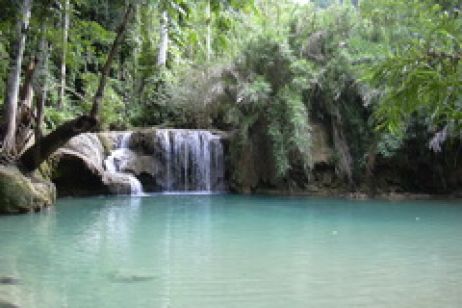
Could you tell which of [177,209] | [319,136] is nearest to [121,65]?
[319,136]

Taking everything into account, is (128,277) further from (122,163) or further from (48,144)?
(122,163)

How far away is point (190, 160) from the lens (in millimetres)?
18406

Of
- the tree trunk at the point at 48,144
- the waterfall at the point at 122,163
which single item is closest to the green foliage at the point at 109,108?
the waterfall at the point at 122,163

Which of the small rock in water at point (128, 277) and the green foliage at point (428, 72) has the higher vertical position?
the green foliage at point (428, 72)

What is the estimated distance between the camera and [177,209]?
13227 mm

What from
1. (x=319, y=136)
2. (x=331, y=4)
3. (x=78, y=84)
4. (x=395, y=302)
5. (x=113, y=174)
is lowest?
(x=395, y=302)

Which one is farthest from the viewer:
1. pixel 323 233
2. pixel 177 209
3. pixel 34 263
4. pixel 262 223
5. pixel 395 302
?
pixel 177 209

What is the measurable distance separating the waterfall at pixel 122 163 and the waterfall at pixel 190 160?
100 centimetres

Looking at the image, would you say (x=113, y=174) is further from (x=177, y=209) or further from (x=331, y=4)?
(x=331, y=4)

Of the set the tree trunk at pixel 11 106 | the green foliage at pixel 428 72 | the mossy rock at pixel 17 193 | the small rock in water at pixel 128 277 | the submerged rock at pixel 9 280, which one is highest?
the tree trunk at pixel 11 106

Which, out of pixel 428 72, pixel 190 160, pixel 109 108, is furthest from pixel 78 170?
pixel 428 72

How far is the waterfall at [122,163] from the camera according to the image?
54.6 feet

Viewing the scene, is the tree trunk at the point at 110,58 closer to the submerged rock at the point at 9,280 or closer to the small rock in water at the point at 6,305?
the submerged rock at the point at 9,280

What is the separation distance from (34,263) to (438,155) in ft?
45.7
